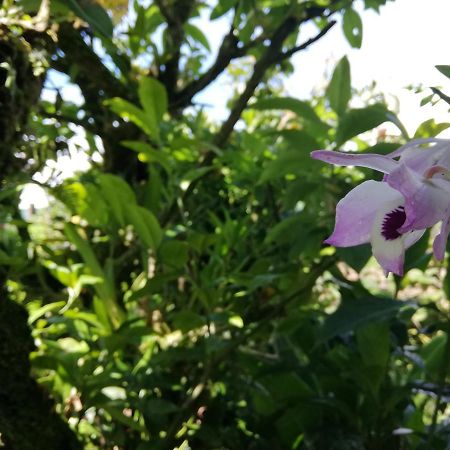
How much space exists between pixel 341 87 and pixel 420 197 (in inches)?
18.7

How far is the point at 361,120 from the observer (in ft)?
1.91

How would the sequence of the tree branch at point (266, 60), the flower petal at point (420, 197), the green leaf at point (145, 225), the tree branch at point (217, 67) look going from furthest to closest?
the tree branch at point (217, 67) < the tree branch at point (266, 60) < the green leaf at point (145, 225) < the flower petal at point (420, 197)

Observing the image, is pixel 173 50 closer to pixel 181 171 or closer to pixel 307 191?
pixel 181 171

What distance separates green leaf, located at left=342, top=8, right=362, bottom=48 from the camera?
87 centimetres

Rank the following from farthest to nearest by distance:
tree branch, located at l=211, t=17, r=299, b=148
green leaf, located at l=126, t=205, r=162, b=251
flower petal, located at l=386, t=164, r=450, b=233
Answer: tree branch, located at l=211, t=17, r=299, b=148, green leaf, located at l=126, t=205, r=162, b=251, flower petal, located at l=386, t=164, r=450, b=233

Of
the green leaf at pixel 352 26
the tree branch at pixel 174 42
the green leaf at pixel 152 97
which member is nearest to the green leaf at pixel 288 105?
the green leaf at pixel 152 97

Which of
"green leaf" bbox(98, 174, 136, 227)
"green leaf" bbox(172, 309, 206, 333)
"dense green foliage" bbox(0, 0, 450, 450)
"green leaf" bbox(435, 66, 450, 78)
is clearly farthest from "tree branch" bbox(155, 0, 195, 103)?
"green leaf" bbox(435, 66, 450, 78)

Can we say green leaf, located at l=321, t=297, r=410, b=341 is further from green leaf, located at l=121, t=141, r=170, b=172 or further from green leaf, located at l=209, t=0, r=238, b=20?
green leaf, located at l=209, t=0, r=238, b=20

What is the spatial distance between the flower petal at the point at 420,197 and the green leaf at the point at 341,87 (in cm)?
45

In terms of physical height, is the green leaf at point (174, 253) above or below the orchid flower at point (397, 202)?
above

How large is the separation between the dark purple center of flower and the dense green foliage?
7.3 inches

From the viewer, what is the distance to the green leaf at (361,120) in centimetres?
56

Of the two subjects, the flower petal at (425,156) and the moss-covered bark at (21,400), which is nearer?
the flower petal at (425,156)

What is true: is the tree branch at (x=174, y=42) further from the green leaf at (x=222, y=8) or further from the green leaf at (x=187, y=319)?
the green leaf at (x=187, y=319)
